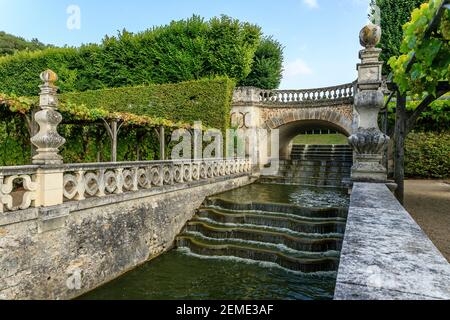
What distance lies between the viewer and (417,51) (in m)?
3.19

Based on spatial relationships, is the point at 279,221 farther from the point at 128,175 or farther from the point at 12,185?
the point at 12,185

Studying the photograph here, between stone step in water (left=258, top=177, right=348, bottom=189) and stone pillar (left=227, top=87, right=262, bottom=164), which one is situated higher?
stone pillar (left=227, top=87, right=262, bottom=164)

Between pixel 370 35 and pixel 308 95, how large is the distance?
1218cm

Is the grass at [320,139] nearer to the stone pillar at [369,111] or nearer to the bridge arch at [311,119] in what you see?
the bridge arch at [311,119]

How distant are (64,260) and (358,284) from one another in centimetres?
576

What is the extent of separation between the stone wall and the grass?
22.4 meters

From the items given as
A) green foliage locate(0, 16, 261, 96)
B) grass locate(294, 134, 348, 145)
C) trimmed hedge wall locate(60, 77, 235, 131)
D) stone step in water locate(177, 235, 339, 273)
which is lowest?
stone step in water locate(177, 235, 339, 273)

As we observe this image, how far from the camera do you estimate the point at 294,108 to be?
1741 centimetres

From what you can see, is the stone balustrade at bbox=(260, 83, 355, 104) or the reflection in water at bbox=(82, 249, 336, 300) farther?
the stone balustrade at bbox=(260, 83, 355, 104)

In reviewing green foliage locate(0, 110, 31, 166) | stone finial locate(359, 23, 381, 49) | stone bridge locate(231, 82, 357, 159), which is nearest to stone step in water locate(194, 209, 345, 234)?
stone finial locate(359, 23, 381, 49)

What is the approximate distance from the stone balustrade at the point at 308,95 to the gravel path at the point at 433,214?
656cm

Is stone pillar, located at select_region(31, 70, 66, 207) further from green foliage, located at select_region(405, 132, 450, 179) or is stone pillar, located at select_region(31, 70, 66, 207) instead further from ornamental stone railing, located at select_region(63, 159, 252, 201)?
green foliage, located at select_region(405, 132, 450, 179)

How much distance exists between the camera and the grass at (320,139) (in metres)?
28.2

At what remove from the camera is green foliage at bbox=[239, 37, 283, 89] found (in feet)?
75.0
